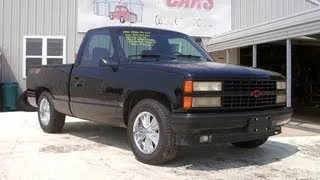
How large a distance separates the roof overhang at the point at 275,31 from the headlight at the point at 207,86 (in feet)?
16.8

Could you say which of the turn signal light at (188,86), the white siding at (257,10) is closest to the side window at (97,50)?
the turn signal light at (188,86)

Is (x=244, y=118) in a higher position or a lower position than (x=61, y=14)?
lower

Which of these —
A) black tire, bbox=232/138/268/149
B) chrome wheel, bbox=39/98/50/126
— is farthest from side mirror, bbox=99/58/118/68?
chrome wheel, bbox=39/98/50/126

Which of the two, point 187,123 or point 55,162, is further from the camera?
point 55,162

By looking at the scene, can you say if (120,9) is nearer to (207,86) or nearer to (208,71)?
(208,71)

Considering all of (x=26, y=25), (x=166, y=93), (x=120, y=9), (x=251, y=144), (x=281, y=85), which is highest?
(x=120, y=9)

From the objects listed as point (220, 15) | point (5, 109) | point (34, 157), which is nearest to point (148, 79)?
point (34, 157)

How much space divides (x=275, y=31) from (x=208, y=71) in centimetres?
671

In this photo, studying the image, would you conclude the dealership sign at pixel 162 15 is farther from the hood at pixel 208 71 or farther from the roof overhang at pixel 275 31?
the hood at pixel 208 71

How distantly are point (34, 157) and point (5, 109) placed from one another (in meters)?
9.34

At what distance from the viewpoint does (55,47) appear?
667 inches

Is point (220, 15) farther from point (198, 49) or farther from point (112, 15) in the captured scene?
point (198, 49)

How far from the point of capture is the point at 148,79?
6.63m

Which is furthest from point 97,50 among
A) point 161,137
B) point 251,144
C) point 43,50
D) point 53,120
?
point 43,50
